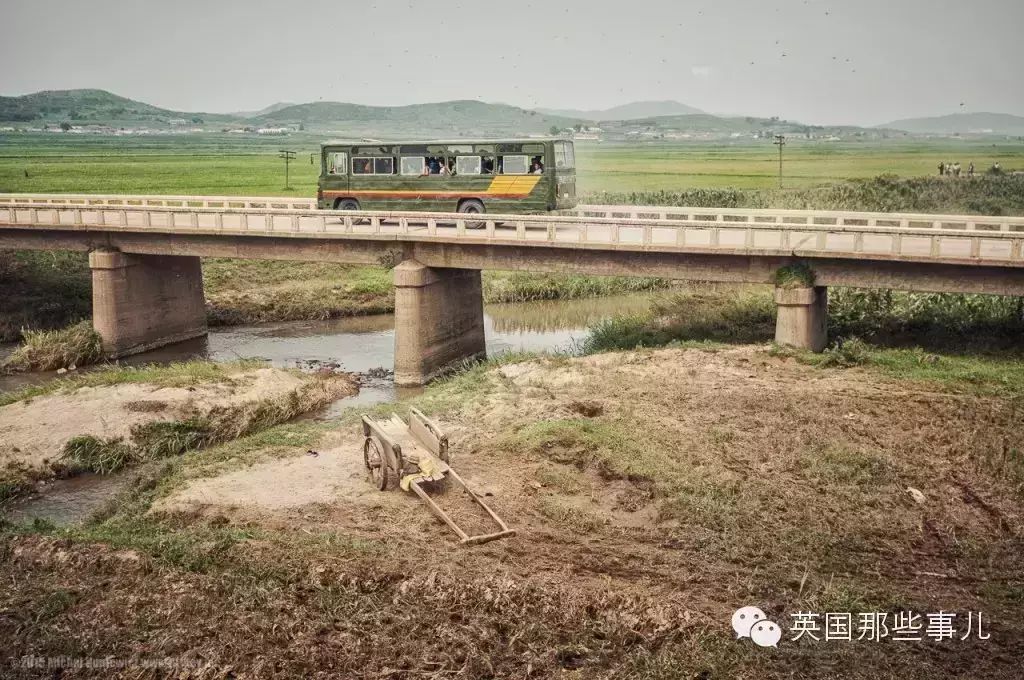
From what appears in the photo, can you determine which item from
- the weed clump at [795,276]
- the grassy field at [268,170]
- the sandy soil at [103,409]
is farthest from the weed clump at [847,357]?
the grassy field at [268,170]

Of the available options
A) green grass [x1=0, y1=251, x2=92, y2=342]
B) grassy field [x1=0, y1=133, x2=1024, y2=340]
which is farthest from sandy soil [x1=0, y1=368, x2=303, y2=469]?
grassy field [x1=0, y1=133, x2=1024, y2=340]

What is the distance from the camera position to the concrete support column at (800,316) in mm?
27267

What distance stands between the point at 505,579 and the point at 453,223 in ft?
71.3

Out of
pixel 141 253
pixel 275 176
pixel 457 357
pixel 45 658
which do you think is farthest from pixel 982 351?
pixel 275 176

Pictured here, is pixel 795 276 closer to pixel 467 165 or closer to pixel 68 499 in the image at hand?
pixel 467 165

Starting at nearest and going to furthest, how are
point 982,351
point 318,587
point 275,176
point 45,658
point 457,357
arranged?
1. point 45,658
2. point 318,587
3. point 982,351
4. point 457,357
5. point 275,176

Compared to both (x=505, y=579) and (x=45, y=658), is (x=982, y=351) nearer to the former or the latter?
(x=505, y=579)

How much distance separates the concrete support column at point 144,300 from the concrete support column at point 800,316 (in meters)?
24.7

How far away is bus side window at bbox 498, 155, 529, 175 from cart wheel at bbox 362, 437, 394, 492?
625 inches

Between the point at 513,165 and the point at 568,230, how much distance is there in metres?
2.93

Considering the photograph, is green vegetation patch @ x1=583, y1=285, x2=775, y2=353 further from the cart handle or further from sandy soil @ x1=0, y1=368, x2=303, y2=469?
the cart handle

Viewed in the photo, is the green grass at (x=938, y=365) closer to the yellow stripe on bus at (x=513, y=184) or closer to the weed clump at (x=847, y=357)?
the weed clump at (x=847, y=357)

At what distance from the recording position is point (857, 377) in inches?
966

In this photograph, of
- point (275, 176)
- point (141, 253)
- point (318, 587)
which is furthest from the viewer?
point (275, 176)
